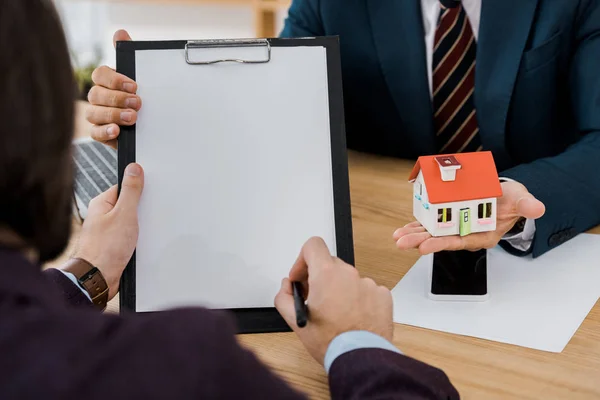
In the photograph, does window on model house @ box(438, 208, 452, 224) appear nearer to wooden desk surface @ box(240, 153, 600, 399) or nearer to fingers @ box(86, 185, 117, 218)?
wooden desk surface @ box(240, 153, 600, 399)

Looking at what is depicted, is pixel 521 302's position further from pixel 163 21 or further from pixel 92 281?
pixel 163 21

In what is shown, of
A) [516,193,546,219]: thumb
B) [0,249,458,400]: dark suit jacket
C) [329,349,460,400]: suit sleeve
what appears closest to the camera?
[0,249,458,400]: dark suit jacket

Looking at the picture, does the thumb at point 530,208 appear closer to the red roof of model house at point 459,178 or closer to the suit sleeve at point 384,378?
the red roof of model house at point 459,178

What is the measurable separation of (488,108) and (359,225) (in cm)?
42

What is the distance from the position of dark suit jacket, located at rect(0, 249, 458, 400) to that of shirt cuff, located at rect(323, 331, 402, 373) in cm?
23

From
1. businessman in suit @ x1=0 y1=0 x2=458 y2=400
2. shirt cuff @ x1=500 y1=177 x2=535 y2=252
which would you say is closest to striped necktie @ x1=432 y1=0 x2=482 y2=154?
shirt cuff @ x1=500 y1=177 x2=535 y2=252

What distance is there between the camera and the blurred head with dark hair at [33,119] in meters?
0.47

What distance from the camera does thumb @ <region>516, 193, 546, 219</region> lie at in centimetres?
99

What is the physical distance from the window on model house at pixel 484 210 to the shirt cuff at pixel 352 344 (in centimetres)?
27

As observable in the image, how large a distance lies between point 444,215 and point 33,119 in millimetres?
567

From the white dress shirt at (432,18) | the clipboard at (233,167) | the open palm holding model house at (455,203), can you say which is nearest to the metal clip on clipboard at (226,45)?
the clipboard at (233,167)

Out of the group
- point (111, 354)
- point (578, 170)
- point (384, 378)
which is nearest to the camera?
point (111, 354)

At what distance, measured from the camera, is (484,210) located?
3.05 ft

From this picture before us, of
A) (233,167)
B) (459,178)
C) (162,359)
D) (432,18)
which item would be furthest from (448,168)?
(432,18)
